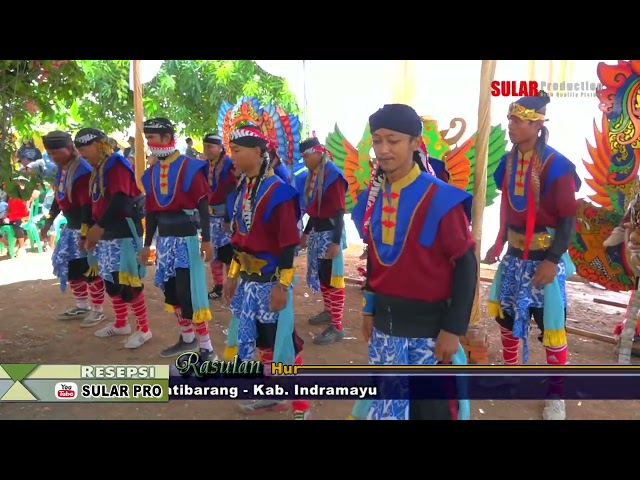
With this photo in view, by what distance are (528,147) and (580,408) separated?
2028 mm

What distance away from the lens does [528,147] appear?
334 cm

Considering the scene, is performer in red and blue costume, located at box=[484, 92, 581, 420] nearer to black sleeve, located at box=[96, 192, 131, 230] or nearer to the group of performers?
the group of performers

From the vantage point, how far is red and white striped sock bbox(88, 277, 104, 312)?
5555mm

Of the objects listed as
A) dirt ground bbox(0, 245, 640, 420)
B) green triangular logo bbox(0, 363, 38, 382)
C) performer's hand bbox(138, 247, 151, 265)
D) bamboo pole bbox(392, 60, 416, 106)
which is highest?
bamboo pole bbox(392, 60, 416, 106)

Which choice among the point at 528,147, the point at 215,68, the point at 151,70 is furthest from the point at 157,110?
the point at 528,147

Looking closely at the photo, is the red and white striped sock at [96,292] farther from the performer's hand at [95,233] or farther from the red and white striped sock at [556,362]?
the red and white striped sock at [556,362]

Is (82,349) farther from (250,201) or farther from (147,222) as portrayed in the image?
(250,201)

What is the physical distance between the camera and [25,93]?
13.1 ft

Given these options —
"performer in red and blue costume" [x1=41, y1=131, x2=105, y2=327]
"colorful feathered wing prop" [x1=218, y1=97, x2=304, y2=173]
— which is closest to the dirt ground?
"performer in red and blue costume" [x1=41, y1=131, x2=105, y2=327]

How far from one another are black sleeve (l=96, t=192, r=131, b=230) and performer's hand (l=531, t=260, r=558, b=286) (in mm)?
3596

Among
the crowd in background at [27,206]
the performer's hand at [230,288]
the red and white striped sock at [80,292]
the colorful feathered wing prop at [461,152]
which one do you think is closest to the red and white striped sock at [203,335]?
the performer's hand at [230,288]

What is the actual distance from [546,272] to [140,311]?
3767 millimetres

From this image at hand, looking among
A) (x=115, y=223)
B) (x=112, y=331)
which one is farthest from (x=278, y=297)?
(x=112, y=331)

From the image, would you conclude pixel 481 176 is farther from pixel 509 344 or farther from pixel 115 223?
pixel 115 223
